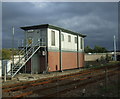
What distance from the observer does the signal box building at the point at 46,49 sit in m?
21.7

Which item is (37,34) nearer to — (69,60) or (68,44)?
(68,44)

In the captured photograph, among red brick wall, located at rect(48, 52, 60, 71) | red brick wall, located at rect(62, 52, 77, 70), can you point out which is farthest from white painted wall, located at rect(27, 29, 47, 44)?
red brick wall, located at rect(62, 52, 77, 70)

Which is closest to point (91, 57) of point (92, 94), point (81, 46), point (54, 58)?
point (81, 46)

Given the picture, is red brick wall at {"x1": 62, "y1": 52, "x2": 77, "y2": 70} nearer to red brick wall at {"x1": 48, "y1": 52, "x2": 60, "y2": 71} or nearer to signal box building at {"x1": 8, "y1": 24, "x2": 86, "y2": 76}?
signal box building at {"x1": 8, "y1": 24, "x2": 86, "y2": 76}

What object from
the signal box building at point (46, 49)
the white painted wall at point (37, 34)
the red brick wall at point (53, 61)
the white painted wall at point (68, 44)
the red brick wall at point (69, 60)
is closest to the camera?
the signal box building at point (46, 49)

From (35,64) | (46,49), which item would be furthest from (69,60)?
(35,64)

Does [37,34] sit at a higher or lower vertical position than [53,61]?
higher

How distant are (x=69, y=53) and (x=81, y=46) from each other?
5202 mm

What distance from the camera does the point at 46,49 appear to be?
2170 cm

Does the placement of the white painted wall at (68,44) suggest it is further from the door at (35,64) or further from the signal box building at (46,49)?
the door at (35,64)

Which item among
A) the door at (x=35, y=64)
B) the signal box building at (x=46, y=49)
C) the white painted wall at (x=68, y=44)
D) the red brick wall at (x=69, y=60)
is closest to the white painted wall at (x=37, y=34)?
the signal box building at (x=46, y=49)

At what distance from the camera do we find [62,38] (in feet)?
81.4

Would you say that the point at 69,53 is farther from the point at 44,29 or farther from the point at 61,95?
the point at 61,95

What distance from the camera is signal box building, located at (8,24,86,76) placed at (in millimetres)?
21688
